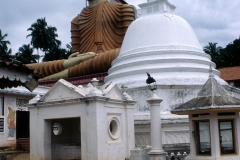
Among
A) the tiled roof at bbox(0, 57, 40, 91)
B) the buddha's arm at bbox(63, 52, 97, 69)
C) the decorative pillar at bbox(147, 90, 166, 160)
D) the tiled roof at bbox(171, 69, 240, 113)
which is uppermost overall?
the buddha's arm at bbox(63, 52, 97, 69)

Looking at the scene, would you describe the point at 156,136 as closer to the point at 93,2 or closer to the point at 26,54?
the point at 93,2

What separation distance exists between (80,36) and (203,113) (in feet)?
82.6

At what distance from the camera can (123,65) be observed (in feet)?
63.6

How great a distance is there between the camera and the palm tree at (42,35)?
6419cm

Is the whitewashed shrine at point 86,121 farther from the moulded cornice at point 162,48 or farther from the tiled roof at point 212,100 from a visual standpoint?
the moulded cornice at point 162,48

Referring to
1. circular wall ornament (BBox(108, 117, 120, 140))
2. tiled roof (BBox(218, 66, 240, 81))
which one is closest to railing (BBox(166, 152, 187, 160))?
circular wall ornament (BBox(108, 117, 120, 140))

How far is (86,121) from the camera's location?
12.5 metres

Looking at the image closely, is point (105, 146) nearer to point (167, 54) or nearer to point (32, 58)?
point (167, 54)

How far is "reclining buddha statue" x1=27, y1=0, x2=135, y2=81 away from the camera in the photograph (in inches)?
1225

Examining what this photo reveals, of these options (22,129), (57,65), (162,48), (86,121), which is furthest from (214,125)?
(57,65)

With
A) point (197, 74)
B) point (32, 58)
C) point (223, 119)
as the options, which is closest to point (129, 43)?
point (197, 74)

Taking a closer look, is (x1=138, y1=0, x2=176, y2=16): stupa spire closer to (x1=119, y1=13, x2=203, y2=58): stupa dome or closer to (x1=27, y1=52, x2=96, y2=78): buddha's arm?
(x1=119, y1=13, x2=203, y2=58): stupa dome

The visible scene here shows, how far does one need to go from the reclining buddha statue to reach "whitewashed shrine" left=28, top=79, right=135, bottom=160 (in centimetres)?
1524

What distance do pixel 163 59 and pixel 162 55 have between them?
0.43 meters
